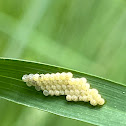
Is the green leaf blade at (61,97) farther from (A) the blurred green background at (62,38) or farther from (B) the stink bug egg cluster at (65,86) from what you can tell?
(A) the blurred green background at (62,38)

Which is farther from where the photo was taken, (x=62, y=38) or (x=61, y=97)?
(x=62, y=38)

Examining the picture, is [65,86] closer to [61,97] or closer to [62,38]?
[61,97]

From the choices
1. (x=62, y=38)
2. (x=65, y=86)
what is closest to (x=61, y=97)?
(x=65, y=86)

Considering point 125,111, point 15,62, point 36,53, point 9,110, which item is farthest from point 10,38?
point 125,111

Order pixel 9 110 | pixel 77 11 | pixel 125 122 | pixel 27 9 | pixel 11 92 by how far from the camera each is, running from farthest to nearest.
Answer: pixel 77 11 < pixel 27 9 < pixel 9 110 < pixel 11 92 < pixel 125 122

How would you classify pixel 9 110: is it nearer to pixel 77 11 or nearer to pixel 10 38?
pixel 10 38

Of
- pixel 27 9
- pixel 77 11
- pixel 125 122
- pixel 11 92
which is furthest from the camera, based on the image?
pixel 77 11
